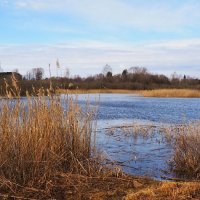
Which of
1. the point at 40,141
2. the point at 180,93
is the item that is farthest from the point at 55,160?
the point at 180,93

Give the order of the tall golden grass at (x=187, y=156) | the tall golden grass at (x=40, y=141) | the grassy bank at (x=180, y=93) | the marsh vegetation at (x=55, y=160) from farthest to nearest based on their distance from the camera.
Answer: the grassy bank at (x=180, y=93) → the tall golden grass at (x=187, y=156) → the tall golden grass at (x=40, y=141) → the marsh vegetation at (x=55, y=160)

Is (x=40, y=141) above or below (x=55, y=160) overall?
above

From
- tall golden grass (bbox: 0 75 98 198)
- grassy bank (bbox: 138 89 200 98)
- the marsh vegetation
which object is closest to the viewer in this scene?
the marsh vegetation

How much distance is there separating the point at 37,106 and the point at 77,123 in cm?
88

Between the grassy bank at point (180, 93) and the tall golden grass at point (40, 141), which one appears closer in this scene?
the tall golden grass at point (40, 141)

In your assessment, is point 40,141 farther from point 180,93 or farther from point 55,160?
point 180,93

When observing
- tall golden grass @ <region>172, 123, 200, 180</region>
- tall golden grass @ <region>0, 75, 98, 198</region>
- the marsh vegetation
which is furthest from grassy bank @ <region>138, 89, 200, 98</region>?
tall golden grass @ <region>0, 75, 98, 198</region>

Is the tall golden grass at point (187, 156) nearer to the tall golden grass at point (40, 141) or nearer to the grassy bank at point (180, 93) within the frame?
the tall golden grass at point (40, 141)

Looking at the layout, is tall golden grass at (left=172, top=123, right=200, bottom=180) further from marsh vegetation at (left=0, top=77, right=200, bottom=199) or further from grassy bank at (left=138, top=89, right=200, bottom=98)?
grassy bank at (left=138, top=89, right=200, bottom=98)

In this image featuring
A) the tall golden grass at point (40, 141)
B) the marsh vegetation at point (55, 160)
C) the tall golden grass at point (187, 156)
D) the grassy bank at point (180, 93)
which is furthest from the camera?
the grassy bank at point (180, 93)

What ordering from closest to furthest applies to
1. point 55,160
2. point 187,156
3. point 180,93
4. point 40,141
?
point 40,141
point 55,160
point 187,156
point 180,93

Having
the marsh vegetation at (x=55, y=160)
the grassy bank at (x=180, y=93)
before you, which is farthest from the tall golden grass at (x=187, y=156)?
the grassy bank at (x=180, y=93)

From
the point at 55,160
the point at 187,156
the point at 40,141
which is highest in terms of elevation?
the point at 40,141

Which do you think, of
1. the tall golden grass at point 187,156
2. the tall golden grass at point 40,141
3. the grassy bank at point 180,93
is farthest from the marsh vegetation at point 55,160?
the grassy bank at point 180,93
